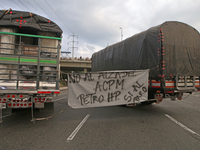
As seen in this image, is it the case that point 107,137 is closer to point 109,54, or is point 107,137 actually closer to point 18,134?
point 18,134

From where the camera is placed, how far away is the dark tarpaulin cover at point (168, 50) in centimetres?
557

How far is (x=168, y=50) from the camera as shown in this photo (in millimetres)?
5645

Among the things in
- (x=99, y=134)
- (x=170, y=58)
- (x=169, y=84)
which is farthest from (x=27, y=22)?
(x=169, y=84)

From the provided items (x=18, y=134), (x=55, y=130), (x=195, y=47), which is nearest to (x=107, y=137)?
(x=55, y=130)

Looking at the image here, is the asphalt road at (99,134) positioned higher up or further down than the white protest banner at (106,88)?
further down

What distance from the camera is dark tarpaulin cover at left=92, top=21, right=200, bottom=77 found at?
557 cm

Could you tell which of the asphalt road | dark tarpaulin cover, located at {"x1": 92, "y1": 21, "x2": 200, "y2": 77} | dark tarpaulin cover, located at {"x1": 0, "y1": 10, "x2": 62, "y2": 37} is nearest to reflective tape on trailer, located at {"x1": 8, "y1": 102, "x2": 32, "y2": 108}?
the asphalt road

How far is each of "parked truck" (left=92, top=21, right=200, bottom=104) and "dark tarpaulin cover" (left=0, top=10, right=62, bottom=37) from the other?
390 cm

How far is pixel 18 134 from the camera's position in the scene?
12.7 feet

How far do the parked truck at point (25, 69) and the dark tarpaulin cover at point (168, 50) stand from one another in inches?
152

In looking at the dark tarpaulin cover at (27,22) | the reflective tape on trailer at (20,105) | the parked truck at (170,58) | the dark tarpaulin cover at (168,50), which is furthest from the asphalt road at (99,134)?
the dark tarpaulin cover at (27,22)

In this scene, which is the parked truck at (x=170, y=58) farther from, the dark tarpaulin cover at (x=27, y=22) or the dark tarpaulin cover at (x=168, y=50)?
the dark tarpaulin cover at (x=27, y=22)

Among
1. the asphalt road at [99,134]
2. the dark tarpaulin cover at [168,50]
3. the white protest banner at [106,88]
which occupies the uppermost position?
the dark tarpaulin cover at [168,50]

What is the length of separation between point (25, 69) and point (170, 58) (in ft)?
18.1
